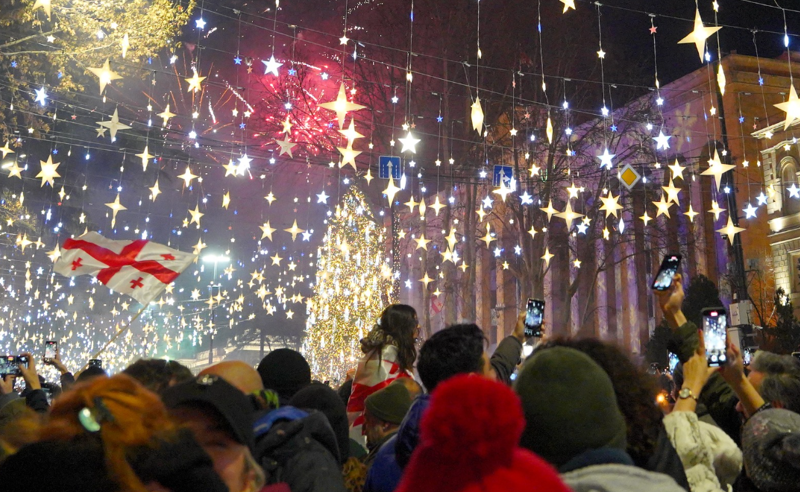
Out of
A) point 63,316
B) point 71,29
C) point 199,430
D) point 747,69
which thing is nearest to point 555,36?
point 747,69

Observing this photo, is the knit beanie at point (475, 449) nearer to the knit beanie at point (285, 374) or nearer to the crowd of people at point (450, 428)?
the crowd of people at point (450, 428)

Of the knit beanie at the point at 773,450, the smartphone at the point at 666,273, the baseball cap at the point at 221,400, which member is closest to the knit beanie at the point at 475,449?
the baseball cap at the point at 221,400

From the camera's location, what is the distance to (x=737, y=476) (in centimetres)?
327

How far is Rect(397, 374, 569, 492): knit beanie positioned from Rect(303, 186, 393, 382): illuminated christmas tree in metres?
27.2

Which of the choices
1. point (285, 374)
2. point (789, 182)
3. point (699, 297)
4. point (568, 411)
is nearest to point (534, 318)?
point (285, 374)

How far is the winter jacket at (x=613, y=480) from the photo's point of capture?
184 centimetres

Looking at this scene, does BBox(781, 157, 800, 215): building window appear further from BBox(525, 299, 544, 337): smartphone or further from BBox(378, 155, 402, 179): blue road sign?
BBox(525, 299, 544, 337): smartphone

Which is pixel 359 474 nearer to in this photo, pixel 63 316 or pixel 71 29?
pixel 71 29

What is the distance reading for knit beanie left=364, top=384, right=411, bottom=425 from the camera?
13.3 feet

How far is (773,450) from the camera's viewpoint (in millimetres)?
2973

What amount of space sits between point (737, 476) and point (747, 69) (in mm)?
30411

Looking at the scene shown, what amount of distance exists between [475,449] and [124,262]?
306 inches

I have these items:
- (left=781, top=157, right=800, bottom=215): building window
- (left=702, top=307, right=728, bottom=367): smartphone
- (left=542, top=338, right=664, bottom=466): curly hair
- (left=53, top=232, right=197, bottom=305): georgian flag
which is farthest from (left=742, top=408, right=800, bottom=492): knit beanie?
(left=781, top=157, right=800, bottom=215): building window

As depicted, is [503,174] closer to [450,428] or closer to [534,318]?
[534,318]
